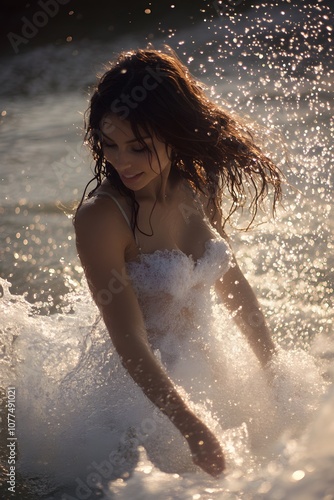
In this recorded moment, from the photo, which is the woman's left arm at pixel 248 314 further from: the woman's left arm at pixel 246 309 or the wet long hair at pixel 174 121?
the wet long hair at pixel 174 121

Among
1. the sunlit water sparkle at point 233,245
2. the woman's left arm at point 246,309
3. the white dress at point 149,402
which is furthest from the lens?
the woman's left arm at point 246,309

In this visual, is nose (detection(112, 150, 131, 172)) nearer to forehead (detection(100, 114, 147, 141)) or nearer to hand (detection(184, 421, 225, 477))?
forehead (detection(100, 114, 147, 141))

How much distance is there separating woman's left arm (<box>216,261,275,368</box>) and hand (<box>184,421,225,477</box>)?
86cm

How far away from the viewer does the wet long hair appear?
7.88 ft

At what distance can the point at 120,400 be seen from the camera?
287 cm

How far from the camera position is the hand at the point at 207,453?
2.20 metres

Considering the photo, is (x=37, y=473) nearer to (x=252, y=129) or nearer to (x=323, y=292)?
(x=252, y=129)

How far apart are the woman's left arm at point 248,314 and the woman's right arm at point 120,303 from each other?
64 centimetres

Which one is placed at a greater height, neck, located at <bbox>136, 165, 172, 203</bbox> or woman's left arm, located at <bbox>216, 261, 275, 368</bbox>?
neck, located at <bbox>136, 165, 172, 203</bbox>

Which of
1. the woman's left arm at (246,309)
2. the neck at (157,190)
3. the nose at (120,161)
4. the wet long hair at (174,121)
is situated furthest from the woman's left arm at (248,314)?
the nose at (120,161)

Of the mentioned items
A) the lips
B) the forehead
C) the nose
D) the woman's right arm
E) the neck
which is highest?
the forehead

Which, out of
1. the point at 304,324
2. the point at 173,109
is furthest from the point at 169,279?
the point at 304,324

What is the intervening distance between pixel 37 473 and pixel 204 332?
79cm

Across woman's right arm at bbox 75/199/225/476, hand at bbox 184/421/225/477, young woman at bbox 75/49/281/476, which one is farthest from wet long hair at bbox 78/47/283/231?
hand at bbox 184/421/225/477
